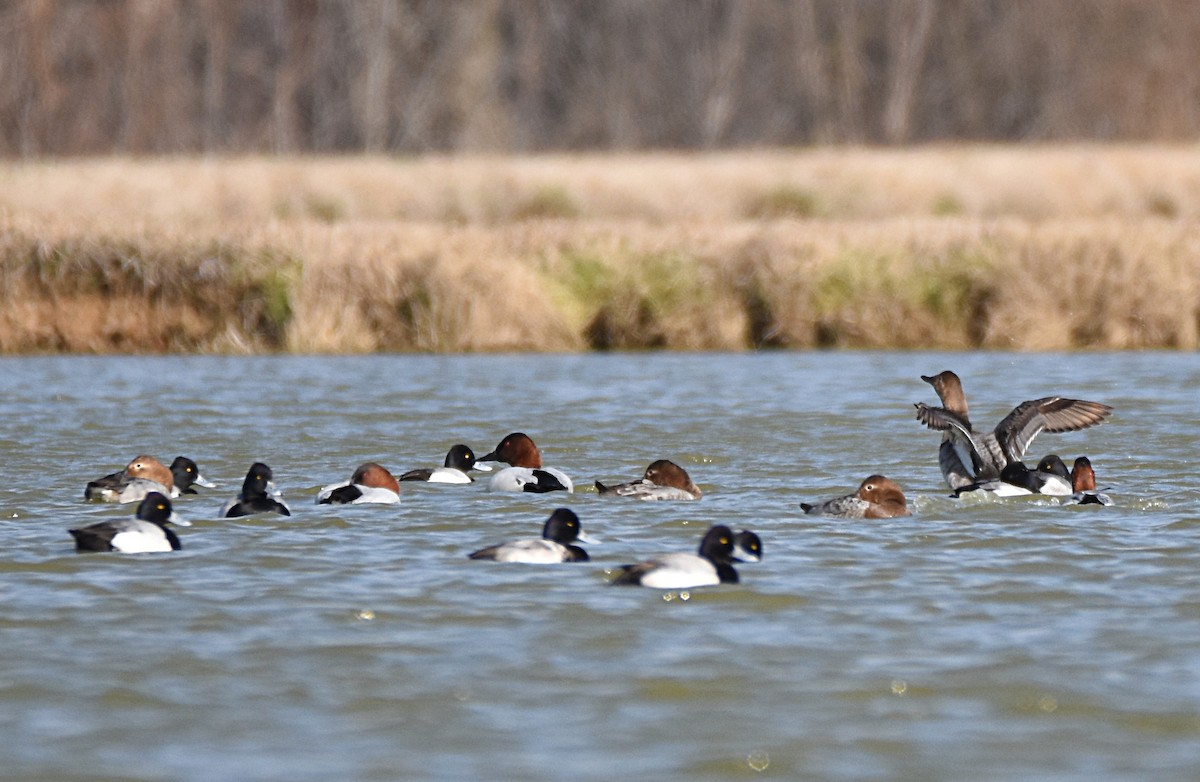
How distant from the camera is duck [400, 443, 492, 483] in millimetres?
12578

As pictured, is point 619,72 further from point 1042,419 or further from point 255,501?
point 255,501

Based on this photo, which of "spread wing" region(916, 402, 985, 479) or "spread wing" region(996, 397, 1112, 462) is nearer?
"spread wing" region(916, 402, 985, 479)

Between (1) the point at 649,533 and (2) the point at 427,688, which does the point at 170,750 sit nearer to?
(2) the point at 427,688

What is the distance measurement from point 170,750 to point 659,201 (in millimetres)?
24743

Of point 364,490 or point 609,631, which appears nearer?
point 609,631

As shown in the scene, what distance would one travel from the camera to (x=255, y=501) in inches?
434

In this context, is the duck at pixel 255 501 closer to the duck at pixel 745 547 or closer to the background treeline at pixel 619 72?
the duck at pixel 745 547

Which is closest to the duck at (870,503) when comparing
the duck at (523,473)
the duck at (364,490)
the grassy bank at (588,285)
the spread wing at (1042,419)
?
the spread wing at (1042,419)

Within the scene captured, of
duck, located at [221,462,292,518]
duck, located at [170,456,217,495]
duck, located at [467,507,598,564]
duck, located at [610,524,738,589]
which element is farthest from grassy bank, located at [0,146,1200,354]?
duck, located at [610,524,738,589]

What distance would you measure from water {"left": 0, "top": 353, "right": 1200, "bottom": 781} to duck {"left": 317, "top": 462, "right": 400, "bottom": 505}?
0.25 feet

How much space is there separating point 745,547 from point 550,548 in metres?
0.93

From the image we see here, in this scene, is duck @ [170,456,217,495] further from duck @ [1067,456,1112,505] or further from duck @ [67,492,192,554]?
duck @ [1067,456,1112,505]

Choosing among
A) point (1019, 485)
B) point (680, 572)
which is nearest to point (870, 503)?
point (1019, 485)

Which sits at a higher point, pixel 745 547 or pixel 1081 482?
pixel 1081 482
